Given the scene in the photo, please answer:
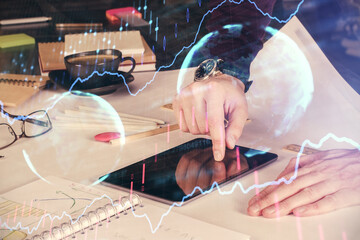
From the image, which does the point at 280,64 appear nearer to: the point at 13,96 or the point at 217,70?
the point at 217,70

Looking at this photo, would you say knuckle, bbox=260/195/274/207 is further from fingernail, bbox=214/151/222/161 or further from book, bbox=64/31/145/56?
book, bbox=64/31/145/56

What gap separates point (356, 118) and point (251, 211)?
379mm

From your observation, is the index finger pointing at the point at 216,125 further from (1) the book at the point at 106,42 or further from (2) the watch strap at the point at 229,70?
(1) the book at the point at 106,42

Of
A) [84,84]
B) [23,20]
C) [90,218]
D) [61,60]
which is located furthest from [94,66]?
[23,20]

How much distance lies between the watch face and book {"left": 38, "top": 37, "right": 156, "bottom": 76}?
0.32m

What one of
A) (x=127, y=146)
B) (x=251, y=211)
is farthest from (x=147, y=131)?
(x=251, y=211)

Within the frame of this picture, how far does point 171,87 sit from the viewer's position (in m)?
→ 0.93

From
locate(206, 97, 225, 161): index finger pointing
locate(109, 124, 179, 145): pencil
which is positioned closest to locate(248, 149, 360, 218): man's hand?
locate(206, 97, 225, 161): index finger pointing

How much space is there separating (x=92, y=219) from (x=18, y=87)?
0.59 metres

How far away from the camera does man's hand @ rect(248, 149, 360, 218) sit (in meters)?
0.45

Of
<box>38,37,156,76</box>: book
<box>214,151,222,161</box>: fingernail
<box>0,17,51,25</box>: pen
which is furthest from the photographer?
<box>0,17,51,25</box>: pen

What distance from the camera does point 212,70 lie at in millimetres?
742

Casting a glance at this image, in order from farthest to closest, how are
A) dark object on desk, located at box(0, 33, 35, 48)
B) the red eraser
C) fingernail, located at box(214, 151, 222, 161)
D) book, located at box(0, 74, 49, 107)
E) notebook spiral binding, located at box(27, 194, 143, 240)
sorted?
dark object on desk, located at box(0, 33, 35, 48) → book, located at box(0, 74, 49, 107) → the red eraser → fingernail, located at box(214, 151, 222, 161) → notebook spiral binding, located at box(27, 194, 143, 240)

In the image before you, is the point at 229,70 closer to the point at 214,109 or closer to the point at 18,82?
the point at 214,109
